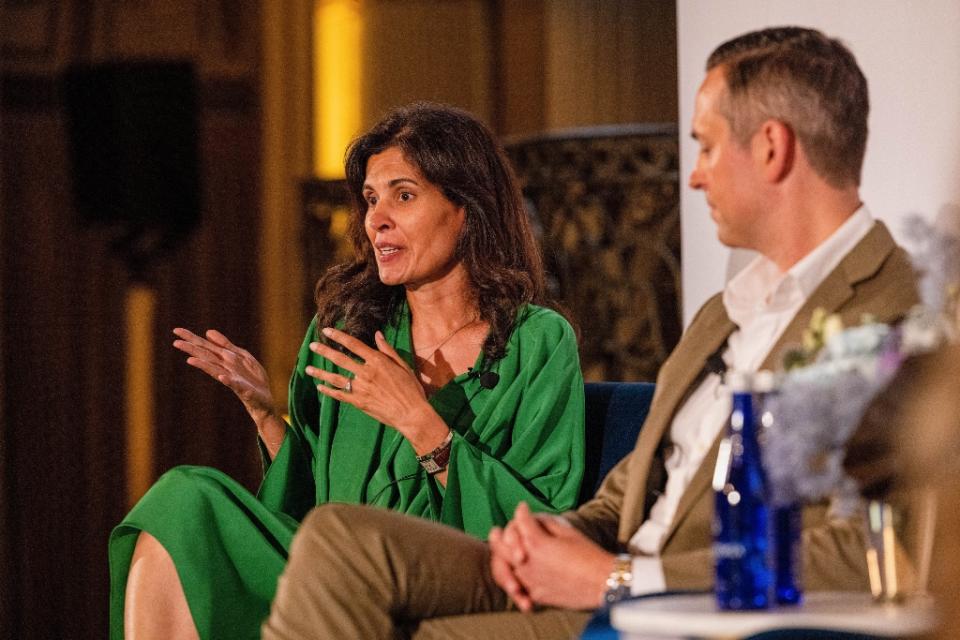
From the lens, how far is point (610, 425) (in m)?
2.69

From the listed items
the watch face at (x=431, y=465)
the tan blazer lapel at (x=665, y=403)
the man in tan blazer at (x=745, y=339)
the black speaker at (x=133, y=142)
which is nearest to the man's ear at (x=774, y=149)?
the man in tan blazer at (x=745, y=339)

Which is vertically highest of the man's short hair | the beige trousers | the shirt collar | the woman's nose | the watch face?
the man's short hair

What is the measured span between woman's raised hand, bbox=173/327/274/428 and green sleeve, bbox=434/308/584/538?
416 millimetres

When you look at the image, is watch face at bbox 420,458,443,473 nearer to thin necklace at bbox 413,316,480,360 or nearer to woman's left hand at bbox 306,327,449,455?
woman's left hand at bbox 306,327,449,455

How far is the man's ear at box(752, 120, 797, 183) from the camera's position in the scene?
1945 millimetres

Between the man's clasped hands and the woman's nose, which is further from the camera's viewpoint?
the woman's nose

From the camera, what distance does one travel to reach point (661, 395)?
2127 mm

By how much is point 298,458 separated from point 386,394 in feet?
1.24

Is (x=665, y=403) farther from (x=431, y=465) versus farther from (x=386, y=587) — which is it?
(x=431, y=465)

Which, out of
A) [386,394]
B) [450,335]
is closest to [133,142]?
[450,335]

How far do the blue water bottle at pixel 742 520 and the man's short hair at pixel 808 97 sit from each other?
1.58 feet

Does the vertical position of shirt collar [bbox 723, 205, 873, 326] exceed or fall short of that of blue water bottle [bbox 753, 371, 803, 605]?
it exceeds it

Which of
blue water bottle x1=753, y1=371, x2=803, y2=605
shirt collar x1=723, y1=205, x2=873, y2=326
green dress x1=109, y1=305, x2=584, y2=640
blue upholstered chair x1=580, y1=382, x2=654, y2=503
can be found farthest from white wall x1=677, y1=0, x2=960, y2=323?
blue water bottle x1=753, y1=371, x2=803, y2=605

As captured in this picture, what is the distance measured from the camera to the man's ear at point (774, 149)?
6.38 ft
